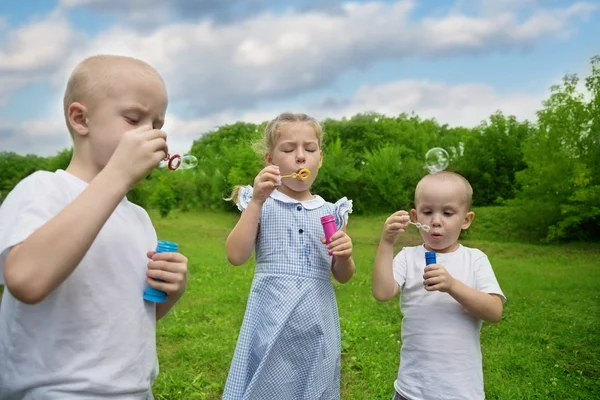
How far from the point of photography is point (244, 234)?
2.89 metres

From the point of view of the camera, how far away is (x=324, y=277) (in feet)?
9.81

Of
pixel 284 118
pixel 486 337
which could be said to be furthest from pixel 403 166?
pixel 284 118

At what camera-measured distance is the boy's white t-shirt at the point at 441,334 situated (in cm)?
251

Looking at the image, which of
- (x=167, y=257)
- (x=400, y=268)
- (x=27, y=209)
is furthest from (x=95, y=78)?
(x=400, y=268)

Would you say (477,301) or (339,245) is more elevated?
(339,245)

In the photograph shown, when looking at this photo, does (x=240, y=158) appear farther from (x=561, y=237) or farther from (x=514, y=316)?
(x=514, y=316)

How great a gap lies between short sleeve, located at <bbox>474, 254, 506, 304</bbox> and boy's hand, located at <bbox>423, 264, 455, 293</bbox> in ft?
0.78

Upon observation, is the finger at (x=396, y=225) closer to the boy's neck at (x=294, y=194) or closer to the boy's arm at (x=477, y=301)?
the boy's arm at (x=477, y=301)

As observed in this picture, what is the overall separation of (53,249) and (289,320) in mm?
1636

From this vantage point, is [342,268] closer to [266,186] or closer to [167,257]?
[266,186]

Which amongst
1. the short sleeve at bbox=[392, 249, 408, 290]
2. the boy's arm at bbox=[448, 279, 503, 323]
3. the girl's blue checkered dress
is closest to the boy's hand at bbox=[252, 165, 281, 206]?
the girl's blue checkered dress

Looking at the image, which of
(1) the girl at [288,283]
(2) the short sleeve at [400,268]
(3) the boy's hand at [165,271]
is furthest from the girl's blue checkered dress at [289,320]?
(3) the boy's hand at [165,271]

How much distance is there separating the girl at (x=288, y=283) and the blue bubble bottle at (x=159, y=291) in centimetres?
103

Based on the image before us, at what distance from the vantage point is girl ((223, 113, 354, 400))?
2.85 meters
